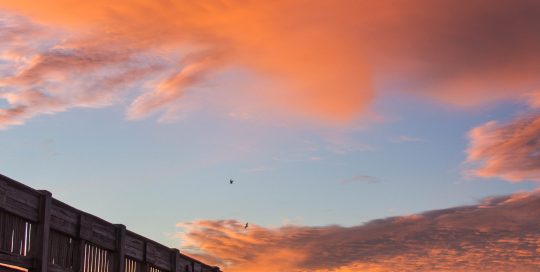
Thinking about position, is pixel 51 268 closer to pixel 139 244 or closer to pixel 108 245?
pixel 108 245

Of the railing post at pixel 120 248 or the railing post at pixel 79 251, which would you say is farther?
the railing post at pixel 120 248

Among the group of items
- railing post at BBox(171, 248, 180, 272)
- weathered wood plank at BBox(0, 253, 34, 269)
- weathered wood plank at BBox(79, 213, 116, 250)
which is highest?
weathered wood plank at BBox(79, 213, 116, 250)

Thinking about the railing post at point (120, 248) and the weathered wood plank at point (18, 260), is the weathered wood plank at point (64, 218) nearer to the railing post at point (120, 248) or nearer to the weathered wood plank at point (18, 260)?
the weathered wood plank at point (18, 260)

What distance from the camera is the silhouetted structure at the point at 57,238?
1298 centimetres

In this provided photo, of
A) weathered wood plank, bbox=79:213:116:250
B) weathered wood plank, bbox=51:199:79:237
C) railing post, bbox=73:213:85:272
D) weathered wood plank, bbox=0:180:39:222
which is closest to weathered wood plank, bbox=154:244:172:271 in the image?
weathered wood plank, bbox=79:213:116:250

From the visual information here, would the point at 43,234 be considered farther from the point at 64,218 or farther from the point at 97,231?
the point at 97,231

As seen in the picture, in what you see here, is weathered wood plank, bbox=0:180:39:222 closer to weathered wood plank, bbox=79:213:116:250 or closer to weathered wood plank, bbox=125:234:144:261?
weathered wood plank, bbox=79:213:116:250

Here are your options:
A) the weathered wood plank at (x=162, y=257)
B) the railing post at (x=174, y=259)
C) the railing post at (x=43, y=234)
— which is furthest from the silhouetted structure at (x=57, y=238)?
the railing post at (x=174, y=259)

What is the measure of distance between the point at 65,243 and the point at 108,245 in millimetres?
2008

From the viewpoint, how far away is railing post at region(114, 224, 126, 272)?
17.3 m

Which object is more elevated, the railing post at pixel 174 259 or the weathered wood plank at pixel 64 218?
the weathered wood plank at pixel 64 218

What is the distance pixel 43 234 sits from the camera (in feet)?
45.1

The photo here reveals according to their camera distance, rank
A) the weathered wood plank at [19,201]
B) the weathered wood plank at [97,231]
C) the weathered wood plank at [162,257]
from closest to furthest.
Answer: the weathered wood plank at [19,201], the weathered wood plank at [97,231], the weathered wood plank at [162,257]

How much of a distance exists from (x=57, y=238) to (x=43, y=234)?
0.92 metres
